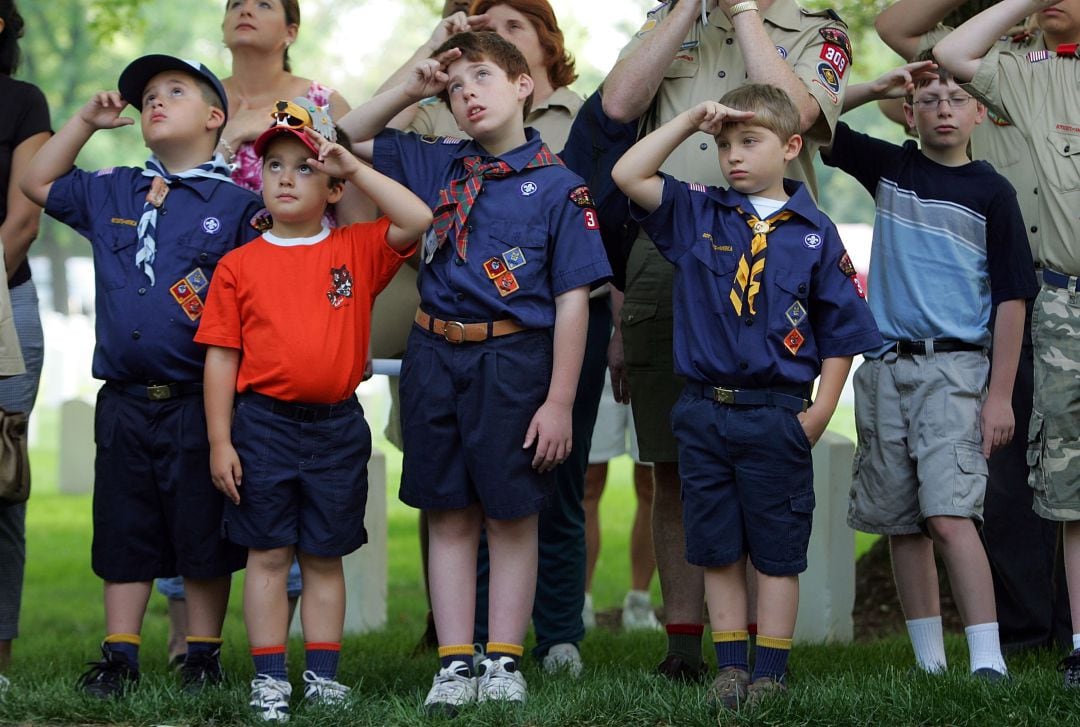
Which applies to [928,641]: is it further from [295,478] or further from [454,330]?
[295,478]

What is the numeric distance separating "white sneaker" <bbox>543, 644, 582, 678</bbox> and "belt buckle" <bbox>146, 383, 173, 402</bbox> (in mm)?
1678

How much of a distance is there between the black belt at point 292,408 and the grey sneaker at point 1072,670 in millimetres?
2438

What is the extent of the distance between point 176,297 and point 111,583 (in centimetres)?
98

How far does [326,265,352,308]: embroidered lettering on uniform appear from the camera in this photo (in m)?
4.81

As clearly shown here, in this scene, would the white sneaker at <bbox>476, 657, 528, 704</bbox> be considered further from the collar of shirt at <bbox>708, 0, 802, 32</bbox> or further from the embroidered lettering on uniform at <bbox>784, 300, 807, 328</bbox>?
the collar of shirt at <bbox>708, 0, 802, 32</bbox>

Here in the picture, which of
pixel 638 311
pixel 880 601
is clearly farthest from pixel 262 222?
pixel 880 601

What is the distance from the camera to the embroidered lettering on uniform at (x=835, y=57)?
5109 mm

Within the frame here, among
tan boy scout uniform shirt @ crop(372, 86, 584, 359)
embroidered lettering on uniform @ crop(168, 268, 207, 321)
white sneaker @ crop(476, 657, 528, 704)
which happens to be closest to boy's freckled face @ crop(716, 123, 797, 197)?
tan boy scout uniform shirt @ crop(372, 86, 584, 359)

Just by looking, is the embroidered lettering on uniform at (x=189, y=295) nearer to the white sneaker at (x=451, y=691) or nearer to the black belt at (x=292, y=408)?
the black belt at (x=292, y=408)

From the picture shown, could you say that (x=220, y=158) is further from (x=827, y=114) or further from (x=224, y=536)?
(x=827, y=114)

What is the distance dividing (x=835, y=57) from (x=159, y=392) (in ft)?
8.23

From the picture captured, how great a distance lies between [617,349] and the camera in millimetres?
5766

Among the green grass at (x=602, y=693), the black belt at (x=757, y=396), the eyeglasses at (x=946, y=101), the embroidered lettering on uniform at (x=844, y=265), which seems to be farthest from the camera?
the eyeglasses at (x=946, y=101)

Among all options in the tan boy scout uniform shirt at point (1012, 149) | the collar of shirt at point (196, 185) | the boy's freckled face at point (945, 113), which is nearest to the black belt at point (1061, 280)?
the tan boy scout uniform shirt at point (1012, 149)
